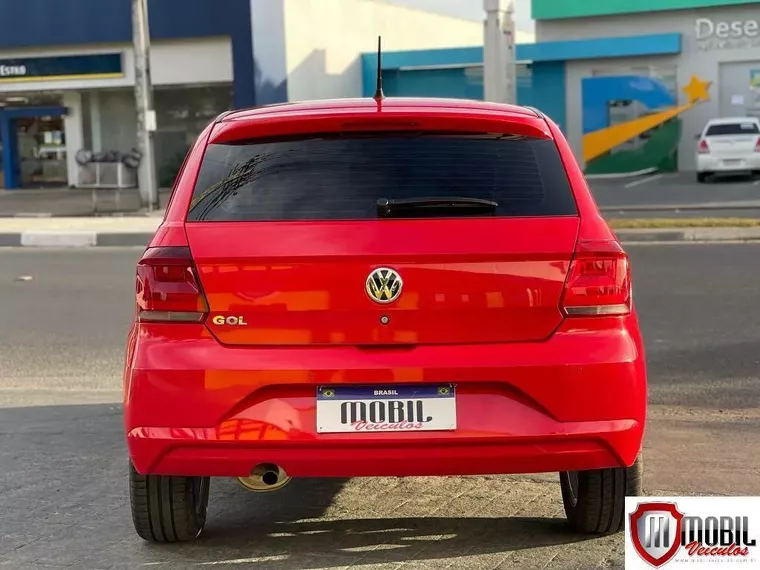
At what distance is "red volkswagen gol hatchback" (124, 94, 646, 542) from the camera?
3432 mm

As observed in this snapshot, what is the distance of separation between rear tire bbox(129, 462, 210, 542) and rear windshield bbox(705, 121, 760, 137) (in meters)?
23.0

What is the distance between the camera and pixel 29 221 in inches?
830

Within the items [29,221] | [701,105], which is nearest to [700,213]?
[701,105]

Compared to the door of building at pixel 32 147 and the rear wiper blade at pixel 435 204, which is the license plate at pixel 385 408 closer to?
the rear wiper blade at pixel 435 204

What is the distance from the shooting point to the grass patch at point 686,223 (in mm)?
15938

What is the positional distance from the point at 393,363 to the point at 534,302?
52 cm

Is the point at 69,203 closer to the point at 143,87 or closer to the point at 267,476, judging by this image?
the point at 143,87

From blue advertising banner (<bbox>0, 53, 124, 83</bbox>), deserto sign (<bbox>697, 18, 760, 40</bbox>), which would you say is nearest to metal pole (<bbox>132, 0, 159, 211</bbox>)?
blue advertising banner (<bbox>0, 53, 124, 83</bbox>)

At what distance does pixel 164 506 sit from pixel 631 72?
27.6m

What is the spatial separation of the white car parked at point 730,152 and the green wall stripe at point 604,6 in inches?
216

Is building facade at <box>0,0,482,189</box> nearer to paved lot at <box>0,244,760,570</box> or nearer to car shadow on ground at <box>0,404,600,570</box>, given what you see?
paved lot at <box>0,244,760,570</box>

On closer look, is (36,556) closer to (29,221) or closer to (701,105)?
(29,221)

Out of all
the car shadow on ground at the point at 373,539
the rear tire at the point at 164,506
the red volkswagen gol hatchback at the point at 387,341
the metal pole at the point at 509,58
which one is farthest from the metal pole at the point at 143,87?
the red volkswagen gol hatchback at the point at 387,341

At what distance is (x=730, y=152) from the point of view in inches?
952
